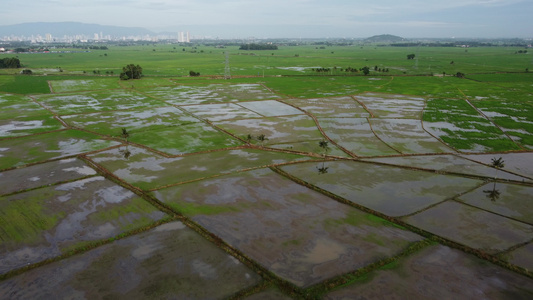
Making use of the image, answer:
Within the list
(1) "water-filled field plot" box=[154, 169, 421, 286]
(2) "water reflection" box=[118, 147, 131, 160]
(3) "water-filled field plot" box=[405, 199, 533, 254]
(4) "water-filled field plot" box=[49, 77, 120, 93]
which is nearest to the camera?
(1) "water-filled field plot" box=[154, 169, 421, 286]

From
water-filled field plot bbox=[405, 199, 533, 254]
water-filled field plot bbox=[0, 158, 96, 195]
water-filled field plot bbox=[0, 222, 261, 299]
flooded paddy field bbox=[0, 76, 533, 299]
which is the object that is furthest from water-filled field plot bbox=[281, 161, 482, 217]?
water-filled field plot bbox=[0, 158, 96, 195]

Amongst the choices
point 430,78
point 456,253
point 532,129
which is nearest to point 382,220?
point 456,253

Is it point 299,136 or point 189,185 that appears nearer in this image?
point 189,185

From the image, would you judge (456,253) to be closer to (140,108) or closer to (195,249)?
(195,249)

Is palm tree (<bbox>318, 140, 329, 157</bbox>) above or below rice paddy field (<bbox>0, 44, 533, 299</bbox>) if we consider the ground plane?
above

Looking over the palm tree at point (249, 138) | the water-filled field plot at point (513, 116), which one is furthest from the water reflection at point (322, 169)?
the water-filled field plot at point (513, 116)

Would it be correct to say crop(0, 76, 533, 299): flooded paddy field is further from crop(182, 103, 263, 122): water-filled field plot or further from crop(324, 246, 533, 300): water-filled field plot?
crop(182, 103, 263, 122): water-filled field plot

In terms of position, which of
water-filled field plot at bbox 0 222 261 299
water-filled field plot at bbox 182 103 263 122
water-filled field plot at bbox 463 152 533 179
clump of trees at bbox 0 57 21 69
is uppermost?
clump of trees at bbox 0 57 21 69
